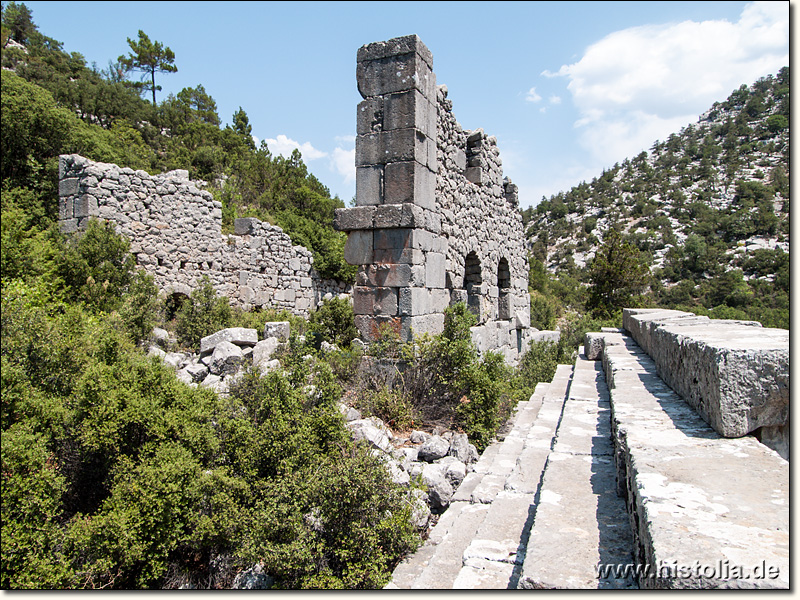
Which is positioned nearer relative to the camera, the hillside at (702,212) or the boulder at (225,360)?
the boulder at (225,360)

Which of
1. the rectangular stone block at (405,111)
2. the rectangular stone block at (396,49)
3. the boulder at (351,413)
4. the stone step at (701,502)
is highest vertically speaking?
the rectangular stone block at (396,49)

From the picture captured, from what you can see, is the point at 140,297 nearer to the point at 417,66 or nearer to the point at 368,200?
the point at 368,200

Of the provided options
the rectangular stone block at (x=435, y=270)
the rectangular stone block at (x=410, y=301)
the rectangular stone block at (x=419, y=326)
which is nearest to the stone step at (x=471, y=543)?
the rectangular stone block at (x=419, y=326)

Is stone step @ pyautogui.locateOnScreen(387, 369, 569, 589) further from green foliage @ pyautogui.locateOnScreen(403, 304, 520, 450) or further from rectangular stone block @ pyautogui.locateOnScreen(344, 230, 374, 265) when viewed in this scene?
rectangular stone block @ pyautogui.locateOnScreen(344, 230, 374, 265)

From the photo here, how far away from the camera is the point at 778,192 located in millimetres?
34156

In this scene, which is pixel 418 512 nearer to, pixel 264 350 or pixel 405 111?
pixel 264 350

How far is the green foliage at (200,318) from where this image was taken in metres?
9.53

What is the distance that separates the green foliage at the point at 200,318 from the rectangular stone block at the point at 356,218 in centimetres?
390

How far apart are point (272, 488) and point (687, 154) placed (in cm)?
4954

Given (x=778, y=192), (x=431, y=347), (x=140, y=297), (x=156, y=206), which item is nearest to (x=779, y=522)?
(x=431, y=347)

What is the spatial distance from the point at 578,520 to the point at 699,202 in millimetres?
40890

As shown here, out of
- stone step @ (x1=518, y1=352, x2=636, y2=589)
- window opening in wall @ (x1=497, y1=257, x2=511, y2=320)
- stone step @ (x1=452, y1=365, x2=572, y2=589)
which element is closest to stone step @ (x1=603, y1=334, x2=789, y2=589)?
stone step @ (x1=518, y1=352, x2=636, y2=589)

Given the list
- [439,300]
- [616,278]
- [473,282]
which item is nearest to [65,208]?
[439,300]

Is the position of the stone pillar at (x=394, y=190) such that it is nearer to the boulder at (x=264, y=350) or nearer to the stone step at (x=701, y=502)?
the boulder at (x=264, y=350)
